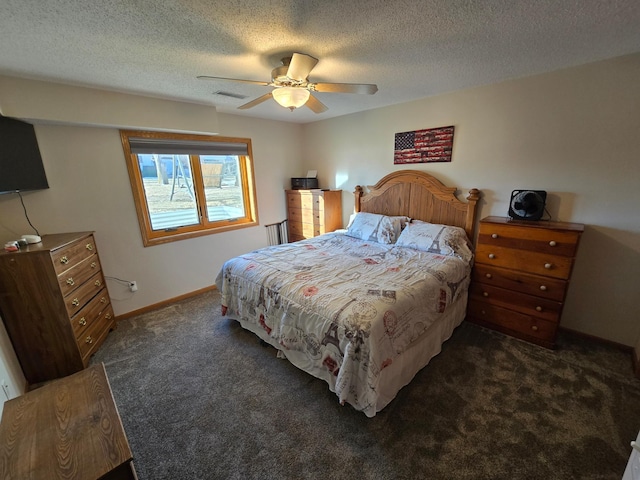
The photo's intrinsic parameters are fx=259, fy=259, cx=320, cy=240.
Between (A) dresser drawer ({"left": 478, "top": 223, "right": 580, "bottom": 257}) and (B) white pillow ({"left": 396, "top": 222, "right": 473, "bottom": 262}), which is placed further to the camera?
(B) white pillow ({"left": 396, "top": 222, "right": 473, "bottom": 262})

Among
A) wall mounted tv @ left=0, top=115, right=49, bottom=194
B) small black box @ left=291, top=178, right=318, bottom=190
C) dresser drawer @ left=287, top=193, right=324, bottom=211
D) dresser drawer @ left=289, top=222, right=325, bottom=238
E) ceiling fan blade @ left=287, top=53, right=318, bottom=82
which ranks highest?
ceiling fan blade @ left=287, top=53, right=318, bottom=82

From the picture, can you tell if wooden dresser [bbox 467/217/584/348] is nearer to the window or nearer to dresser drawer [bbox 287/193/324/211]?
dresser drawer [bbox 287/193/324/211]

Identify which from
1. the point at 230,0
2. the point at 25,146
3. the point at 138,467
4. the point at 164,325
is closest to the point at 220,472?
the point at 138,467

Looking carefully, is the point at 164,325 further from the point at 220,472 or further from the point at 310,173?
the point at 310,173

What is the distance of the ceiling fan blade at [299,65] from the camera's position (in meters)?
1.55

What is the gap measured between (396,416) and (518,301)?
5.08 ft

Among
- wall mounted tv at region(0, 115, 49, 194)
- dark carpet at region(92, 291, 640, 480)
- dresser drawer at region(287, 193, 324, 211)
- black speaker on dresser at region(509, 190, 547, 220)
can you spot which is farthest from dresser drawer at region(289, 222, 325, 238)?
wall mounted tv at region(0, 115, 49, 194)

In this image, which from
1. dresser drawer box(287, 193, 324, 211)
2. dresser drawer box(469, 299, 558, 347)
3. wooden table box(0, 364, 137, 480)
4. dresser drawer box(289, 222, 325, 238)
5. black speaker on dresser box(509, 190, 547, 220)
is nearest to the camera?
wooden table box(0, 364, 137, 480)

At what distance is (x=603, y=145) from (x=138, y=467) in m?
3.85

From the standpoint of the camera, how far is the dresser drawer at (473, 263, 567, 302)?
211 cm

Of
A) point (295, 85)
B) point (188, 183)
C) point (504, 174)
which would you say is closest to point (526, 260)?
point (504, 174)

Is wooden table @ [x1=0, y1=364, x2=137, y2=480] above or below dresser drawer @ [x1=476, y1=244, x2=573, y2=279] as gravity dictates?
below

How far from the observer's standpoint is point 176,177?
3.24 meters

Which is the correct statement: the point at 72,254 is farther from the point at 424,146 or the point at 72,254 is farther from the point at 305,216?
the point at 424,146
